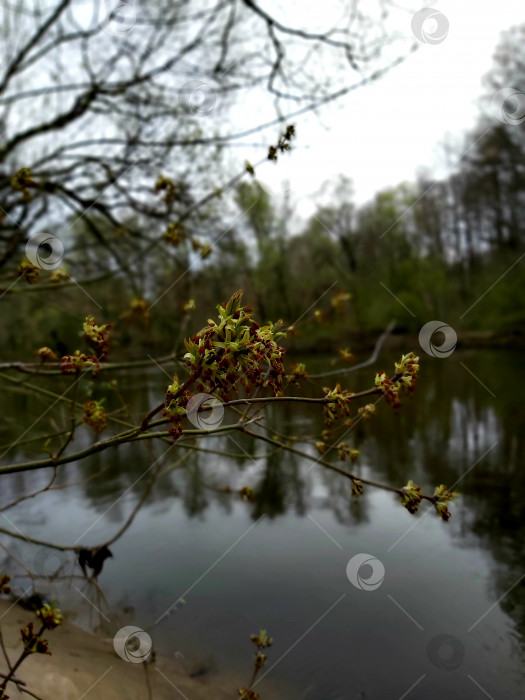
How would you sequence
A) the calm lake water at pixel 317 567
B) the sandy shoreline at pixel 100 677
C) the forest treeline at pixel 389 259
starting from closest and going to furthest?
1. the sandy shoreline at pixel 100 677
2. the calm lake water at pixel 317 567
3. the forest treeline at pixel 389 259

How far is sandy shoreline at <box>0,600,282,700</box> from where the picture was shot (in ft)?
5.87

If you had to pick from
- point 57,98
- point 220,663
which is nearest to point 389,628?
point 220,663

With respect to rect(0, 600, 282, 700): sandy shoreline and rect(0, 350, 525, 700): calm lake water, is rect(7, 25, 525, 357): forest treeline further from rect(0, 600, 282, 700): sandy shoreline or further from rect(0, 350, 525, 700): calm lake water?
rect(0, 600, 282, 700): sandy shoreline

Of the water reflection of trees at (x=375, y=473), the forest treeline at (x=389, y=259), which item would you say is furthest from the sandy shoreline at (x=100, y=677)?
the forest treeline at (x=389, y=259)

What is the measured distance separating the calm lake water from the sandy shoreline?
0.35 ft

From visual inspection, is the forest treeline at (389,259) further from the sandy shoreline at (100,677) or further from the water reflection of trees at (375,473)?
the sandy shoreline at (100,677)

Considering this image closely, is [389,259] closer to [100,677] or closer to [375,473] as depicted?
[375,473]

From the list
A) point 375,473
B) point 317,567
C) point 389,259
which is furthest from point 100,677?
point 389,259

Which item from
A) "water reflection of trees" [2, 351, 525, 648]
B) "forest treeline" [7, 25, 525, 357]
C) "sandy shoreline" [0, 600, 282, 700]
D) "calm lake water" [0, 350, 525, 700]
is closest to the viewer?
"sandy shoreline" [0, 600, 282, 700]

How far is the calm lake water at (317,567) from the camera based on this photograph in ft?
6.42

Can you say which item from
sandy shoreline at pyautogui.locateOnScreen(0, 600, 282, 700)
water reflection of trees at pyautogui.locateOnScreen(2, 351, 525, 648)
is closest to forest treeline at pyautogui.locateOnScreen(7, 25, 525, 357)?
water reflection of trees at pyautogui.locateOnScreen(2, 351, 525, 648)

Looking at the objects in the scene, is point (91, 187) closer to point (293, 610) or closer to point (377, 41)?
point (377, 41)

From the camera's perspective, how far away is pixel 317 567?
2.63 m

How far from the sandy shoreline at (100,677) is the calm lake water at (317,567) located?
4.2 inches
